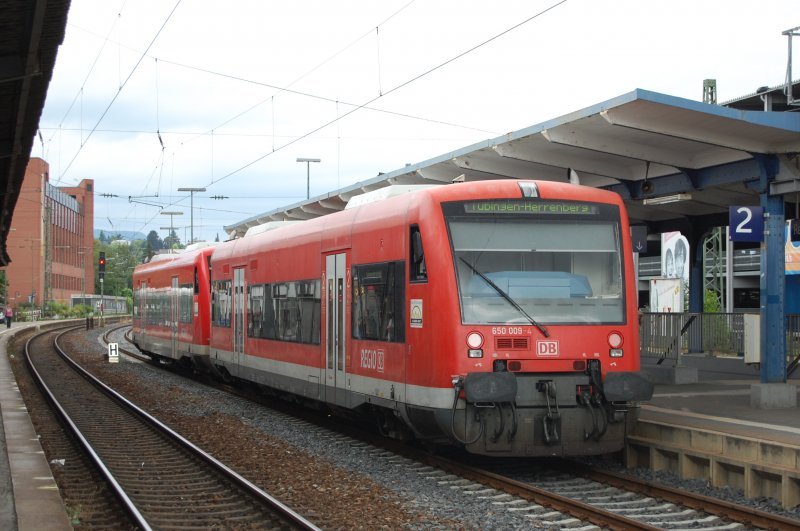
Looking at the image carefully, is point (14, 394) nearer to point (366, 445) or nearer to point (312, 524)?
point (366, 445)

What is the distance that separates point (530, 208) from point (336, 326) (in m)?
3.90

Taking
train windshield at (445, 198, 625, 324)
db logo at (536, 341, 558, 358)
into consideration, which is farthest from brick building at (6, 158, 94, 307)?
db logo at (536, 341, 558, 358)

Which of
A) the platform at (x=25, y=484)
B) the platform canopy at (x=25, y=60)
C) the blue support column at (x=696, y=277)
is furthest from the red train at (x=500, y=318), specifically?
the blue support column at (x=696, y=277)

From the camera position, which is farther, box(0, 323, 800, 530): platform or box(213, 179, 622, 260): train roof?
box(213, 179, 622, 260): train roof

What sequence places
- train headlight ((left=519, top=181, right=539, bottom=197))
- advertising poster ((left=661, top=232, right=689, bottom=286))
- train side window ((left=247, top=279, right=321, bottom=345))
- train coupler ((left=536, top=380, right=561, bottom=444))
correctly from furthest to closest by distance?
advertising poster ((left=661, top=232, right=689, bottom=286)) → train side window ((left=247, top=279, right=321, bottom=345)) → train headlight ((left=519, top=181, right=539, bottom=197)) → train coupler ((left=536, top=380, right=561, bottom=444))

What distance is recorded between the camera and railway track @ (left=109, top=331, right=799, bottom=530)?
27.9 feet

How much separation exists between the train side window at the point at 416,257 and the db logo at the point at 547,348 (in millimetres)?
1436

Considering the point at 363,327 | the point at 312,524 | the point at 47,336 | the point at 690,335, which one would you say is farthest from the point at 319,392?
the point at 47,336

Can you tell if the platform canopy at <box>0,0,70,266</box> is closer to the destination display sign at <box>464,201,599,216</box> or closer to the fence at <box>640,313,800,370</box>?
the destination display sign at <box>464,201,599,216</box>

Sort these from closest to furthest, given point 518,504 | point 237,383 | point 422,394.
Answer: point 518,504
point 422,394
point 237,383

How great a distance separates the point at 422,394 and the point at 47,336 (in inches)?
1813

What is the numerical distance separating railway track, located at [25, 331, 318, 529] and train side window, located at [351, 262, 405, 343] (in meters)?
2.44

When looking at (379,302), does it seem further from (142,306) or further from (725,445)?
(142,306)

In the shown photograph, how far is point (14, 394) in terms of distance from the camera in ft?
66.5
